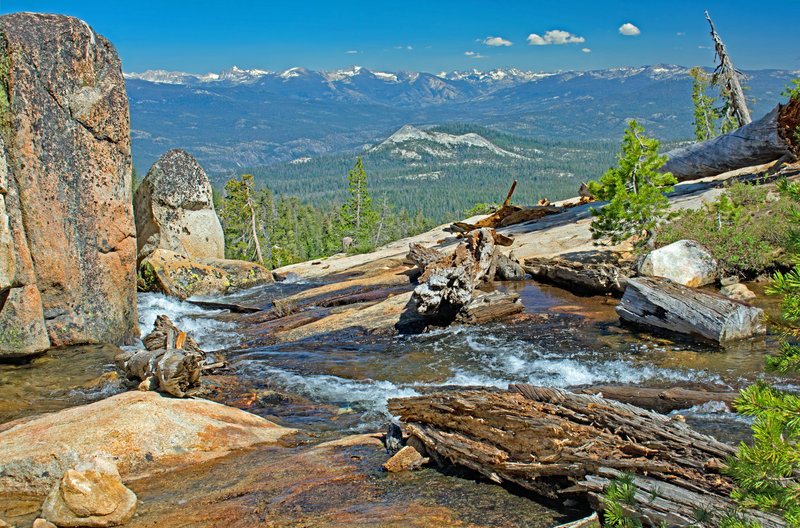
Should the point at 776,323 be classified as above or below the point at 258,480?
above

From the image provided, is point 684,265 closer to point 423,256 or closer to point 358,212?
point 423,256

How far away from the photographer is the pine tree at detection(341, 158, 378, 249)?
2653 inches

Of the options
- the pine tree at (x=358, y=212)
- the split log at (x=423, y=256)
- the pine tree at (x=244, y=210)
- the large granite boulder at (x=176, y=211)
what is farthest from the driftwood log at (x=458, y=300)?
the pine tree at (x=358, y=212)

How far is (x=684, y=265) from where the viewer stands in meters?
16.4

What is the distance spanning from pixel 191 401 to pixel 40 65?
9.37 meters

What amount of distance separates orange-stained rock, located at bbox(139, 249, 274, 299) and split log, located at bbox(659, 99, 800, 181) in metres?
21.8

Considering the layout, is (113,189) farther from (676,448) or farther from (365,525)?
(676,448)

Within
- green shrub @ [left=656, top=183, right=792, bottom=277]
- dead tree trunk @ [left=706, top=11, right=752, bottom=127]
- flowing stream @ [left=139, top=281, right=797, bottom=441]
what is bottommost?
flowing stream @ [left=139, top=281, right=797, bottom=441]

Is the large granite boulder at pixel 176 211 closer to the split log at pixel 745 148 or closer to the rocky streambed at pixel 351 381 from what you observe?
the rocky streambed at pixel 351 381

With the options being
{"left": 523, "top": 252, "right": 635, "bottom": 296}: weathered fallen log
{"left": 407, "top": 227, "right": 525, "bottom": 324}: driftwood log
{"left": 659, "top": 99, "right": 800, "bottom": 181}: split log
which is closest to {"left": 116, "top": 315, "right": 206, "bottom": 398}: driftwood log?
{"left": 407, "top": 227, "right": 525, "bottom": 324}: driftwood log

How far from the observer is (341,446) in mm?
7777

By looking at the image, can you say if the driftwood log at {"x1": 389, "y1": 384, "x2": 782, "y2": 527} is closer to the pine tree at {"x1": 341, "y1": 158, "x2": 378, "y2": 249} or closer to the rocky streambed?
the rocky streambed

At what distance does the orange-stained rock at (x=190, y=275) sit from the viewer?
23.7 m

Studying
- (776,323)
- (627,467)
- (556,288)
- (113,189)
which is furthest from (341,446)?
(556,288)
